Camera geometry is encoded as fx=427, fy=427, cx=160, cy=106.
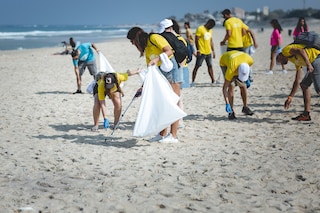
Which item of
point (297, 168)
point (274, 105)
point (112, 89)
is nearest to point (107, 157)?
point (112, 89)

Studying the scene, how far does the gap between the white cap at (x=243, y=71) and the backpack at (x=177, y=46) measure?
1.46m

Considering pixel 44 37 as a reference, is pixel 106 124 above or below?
below

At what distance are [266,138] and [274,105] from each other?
8.87 ft

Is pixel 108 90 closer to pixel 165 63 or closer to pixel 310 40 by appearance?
pixel 165 63

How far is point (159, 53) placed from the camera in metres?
5.95

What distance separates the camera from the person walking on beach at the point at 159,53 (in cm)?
580

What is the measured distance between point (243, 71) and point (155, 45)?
2.00m

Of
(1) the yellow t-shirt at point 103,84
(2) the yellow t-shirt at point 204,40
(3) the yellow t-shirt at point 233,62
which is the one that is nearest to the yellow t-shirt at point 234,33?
(2) the yellow t-shirt at point 204,40

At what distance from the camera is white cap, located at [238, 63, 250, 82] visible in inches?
283

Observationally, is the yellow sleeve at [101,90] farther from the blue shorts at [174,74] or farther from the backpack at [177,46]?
the backpack at [177,46]

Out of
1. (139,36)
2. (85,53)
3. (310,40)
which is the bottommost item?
(85,53)

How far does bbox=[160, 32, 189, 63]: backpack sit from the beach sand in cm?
126

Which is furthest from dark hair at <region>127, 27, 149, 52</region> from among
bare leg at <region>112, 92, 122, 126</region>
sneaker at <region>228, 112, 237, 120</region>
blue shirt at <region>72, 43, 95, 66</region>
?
blue shirt at <region>72, 43, 95, 66</region>

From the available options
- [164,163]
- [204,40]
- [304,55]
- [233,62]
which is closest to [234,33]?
[204,40]
